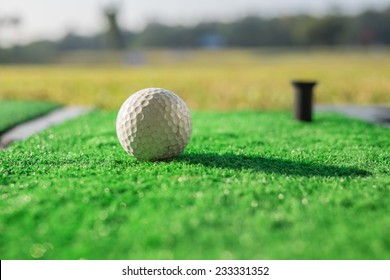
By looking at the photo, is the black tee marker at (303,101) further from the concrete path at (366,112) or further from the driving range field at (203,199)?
the driving range field at (203,199)

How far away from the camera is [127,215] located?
438 centimetres

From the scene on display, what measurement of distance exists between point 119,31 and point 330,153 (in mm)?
98685

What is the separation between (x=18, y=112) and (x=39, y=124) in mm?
2044

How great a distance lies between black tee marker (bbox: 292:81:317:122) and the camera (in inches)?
432

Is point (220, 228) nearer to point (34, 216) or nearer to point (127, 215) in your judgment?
point (127, 215)

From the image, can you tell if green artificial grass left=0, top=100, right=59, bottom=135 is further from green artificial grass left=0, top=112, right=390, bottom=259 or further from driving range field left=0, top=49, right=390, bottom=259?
green artificial grass left=0, top=112, right=390, bottom=259

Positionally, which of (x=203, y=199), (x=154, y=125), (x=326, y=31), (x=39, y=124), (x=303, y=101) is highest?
(x=154, y=125)

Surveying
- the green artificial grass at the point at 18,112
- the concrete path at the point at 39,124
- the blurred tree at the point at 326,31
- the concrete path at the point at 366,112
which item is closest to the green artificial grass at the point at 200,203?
the concrete path at the point at 39,124

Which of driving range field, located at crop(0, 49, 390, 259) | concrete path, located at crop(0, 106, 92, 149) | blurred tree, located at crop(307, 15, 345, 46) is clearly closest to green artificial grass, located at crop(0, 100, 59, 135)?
concrete path, located at crop(0, 106, 92, 149)

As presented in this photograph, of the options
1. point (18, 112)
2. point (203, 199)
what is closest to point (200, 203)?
point (203, 199)

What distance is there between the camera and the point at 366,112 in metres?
13.3

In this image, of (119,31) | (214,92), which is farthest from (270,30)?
(214,92)

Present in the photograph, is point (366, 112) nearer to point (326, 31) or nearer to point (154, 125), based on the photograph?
point (154, 125)
